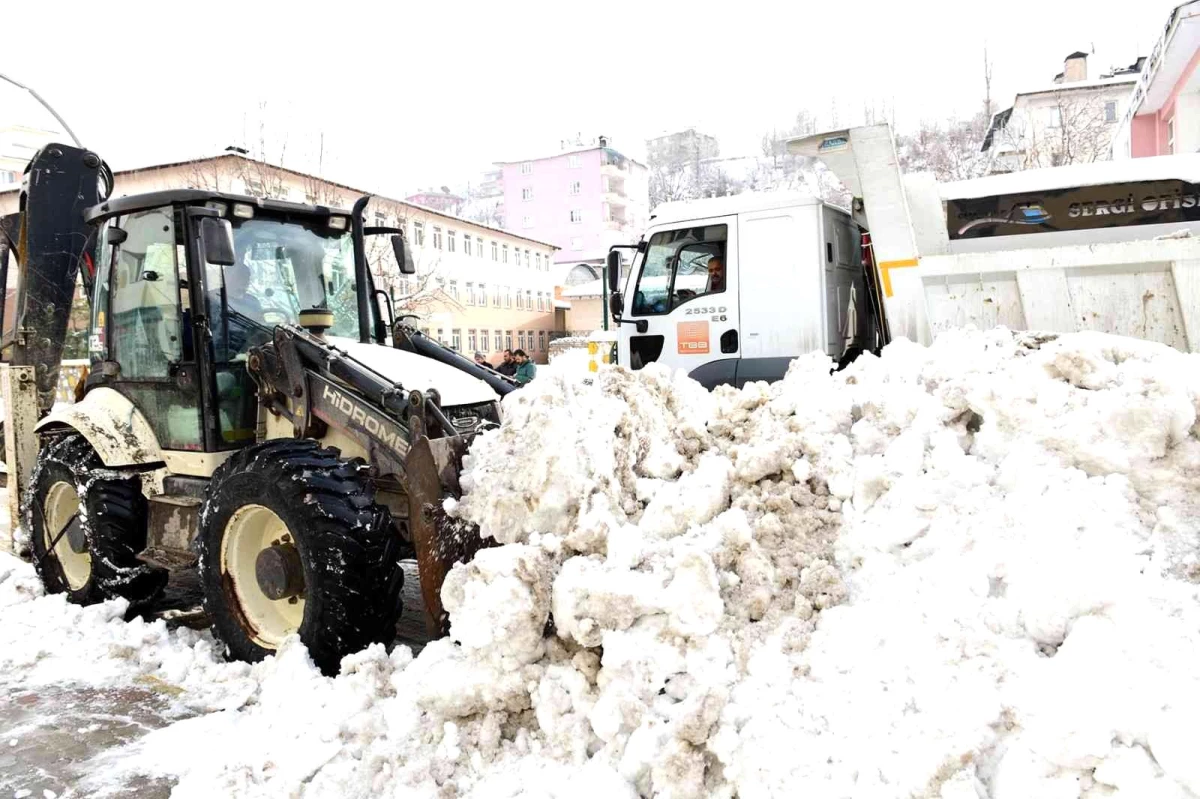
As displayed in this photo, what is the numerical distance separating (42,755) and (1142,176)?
788cm

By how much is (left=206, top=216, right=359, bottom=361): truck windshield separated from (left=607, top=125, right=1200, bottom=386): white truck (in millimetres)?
3352

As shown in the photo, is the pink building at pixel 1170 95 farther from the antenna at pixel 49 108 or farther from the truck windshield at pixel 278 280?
the antenna at pixel 49 108

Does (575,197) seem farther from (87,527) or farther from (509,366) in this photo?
(87,527)

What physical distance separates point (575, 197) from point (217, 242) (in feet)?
189

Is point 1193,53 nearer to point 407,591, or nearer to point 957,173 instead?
point 957,173

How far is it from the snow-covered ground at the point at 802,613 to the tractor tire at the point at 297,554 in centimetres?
23

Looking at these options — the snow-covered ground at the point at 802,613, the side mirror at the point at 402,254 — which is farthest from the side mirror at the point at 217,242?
the snow-covered ground at the point at 802,613

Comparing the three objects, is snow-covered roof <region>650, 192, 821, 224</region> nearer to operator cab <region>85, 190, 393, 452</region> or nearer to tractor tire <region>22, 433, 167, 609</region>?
operator cab <region>85, 190, 393, 452</region>

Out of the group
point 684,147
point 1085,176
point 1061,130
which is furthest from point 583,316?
point 684,147

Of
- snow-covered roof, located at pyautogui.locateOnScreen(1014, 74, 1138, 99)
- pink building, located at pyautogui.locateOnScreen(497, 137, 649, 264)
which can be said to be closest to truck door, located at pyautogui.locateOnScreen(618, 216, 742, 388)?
snow-covered roof, located at pyautogui.locateOnScreen(1014, 74, 1138, 99)

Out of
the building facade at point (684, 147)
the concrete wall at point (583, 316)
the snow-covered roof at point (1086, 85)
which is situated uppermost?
the building facade at point (684, 147)

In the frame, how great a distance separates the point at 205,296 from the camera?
4781 millimetres

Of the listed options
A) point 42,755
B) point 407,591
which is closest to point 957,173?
point 407,591

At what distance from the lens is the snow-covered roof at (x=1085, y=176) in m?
6.42
